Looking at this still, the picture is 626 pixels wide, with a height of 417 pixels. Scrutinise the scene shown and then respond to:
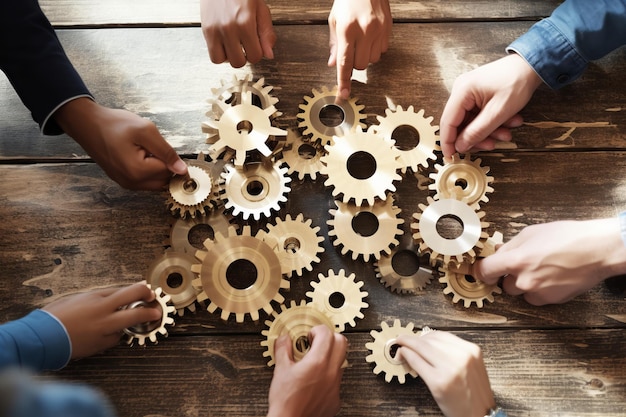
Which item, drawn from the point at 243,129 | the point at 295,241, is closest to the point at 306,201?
the point at 295,241

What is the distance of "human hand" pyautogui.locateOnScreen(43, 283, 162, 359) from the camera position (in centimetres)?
114

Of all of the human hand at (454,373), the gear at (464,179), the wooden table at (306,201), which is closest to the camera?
the human hand at (454,373)

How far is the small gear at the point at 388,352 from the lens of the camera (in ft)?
4.00

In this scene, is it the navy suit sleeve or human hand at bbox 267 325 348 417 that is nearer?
human hand at bbox 267 325 348 417

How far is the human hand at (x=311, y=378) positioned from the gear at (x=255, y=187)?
0.33 meters

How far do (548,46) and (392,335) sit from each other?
32.5 inches

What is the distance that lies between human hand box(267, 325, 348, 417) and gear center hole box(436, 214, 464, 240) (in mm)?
377

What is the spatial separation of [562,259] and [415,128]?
1.62 feet

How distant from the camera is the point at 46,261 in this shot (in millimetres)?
1321

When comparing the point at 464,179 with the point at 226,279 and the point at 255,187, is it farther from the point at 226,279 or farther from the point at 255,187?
the point at 226,279

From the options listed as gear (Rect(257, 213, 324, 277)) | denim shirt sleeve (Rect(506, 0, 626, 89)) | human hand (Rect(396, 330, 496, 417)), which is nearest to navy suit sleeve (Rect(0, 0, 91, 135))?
gear (Rect(257, 213, 324, 277))

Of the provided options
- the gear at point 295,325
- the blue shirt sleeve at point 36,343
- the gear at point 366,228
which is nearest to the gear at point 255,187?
the gear at point 366,228

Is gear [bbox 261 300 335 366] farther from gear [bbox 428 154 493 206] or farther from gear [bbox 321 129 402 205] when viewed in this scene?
gear [bbox 428 154 493 206]

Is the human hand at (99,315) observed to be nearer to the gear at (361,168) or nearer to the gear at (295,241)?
the gear at (295,241)
